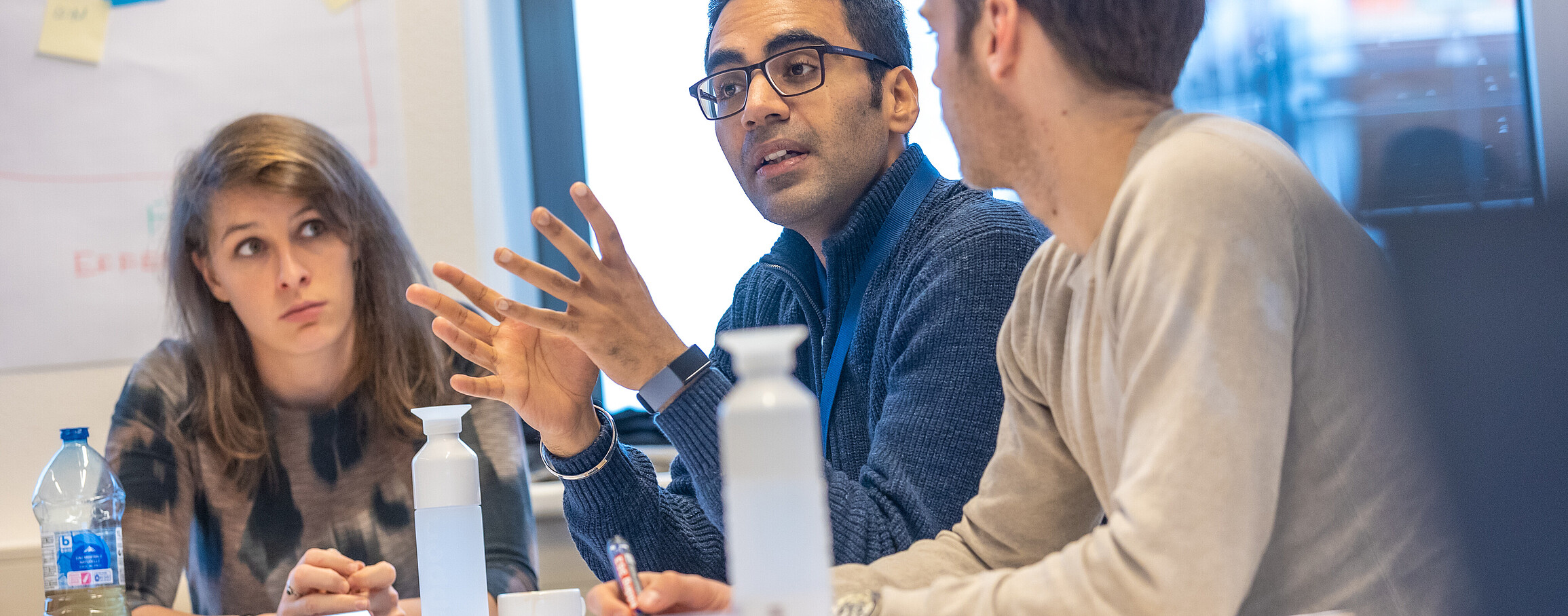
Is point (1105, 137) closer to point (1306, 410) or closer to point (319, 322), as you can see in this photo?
point (1306, 410)

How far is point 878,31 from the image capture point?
1571 mm

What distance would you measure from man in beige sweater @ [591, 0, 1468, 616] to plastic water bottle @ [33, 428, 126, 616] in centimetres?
83

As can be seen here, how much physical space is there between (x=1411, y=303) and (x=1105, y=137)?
384 mm

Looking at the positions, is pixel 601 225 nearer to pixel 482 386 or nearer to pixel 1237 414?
pixel 482 386

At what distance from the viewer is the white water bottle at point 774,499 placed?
21.6 inches

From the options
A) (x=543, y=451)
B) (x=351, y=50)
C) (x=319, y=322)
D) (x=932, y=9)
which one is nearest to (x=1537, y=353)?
(x=932, y=9)

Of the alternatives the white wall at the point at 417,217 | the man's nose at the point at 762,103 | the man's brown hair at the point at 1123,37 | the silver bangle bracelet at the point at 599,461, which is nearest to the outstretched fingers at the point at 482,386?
the silver bangle bracelet at the point at 599,461

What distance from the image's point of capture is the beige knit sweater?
66cm

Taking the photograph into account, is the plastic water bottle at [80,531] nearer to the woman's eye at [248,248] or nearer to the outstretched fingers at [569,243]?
the woman's eye at [248,248]

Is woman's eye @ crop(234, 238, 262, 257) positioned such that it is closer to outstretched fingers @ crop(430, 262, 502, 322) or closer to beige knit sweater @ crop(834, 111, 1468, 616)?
outstretched fingers @ crop(430, 262, 502, 322)

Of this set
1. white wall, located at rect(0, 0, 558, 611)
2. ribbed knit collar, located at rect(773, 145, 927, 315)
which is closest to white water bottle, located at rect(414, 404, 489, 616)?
ribbed knit collar, located at rect(773, 145, 927, 315)

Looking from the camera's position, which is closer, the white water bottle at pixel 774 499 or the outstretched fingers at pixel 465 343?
the white water bottle at pixel 774 499

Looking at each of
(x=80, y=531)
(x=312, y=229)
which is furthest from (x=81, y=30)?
(x=80, y=531)

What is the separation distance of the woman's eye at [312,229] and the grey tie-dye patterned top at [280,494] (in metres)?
0.28
